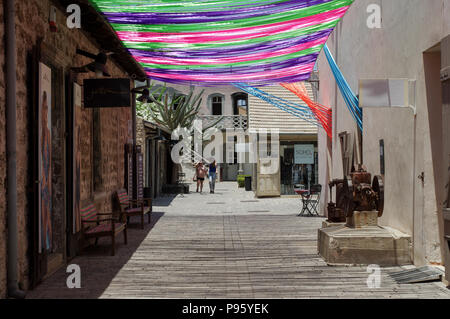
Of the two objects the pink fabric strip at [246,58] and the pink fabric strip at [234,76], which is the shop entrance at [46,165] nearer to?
the pink fabric strip at [246,58]

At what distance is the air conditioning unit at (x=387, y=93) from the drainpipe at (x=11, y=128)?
3.65 metres

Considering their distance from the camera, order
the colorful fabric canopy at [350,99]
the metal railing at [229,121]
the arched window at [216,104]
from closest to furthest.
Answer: the colorful fabric canopy at [350,99]
the metal railing at [229,121]
the arched window at [216,104]

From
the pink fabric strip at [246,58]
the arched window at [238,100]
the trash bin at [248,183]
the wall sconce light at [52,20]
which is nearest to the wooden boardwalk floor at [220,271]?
the wall sconce light at [52,20]

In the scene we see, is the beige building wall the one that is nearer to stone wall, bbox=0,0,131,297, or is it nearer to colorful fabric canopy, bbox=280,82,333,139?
colorful fabric canopy, bbox=280,82,333,139

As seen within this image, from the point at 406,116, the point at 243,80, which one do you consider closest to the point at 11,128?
the point at 406,116

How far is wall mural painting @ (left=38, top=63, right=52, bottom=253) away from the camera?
17.0 ft

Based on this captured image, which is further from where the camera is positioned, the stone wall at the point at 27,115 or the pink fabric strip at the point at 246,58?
the pink fabric strip at the point at 246,58

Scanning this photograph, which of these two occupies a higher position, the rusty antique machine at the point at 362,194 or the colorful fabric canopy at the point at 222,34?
the colorful fabric canopy at the point at 222,34

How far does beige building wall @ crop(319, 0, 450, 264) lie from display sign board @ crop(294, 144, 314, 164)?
8.88 m

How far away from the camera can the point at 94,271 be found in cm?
584

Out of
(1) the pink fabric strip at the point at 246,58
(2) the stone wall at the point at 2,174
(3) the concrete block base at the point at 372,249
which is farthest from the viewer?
(1) the pink fabric strip at the point at 246,58

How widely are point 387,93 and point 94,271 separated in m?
4.00

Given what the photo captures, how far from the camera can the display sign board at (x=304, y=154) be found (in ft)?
57.3

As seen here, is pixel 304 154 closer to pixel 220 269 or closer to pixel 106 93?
pixel 106 93
